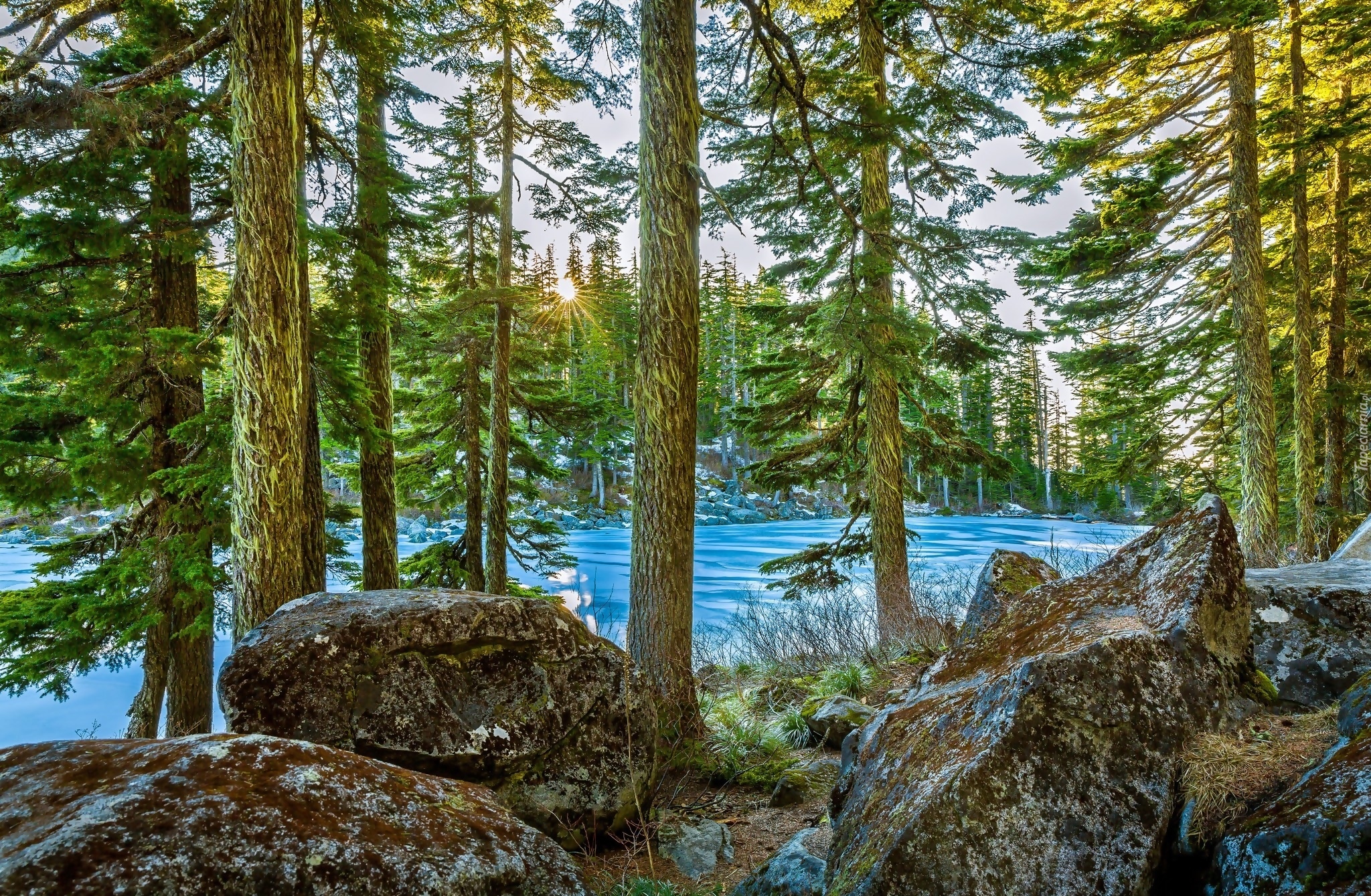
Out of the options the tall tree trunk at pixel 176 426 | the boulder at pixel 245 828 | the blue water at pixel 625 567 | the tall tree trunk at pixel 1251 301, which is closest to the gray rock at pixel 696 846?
the blue water at pixel 625 567

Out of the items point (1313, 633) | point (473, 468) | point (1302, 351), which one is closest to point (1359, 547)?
point (1313, 633)

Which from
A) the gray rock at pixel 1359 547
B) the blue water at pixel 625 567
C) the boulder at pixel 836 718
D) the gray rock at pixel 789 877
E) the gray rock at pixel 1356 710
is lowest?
the blue water at pixel 625 567

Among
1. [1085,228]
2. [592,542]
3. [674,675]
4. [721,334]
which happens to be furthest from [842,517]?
[674,675]

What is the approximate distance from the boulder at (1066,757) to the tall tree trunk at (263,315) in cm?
449

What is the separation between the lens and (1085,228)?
1092cm

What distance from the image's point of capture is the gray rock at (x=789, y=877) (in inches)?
104

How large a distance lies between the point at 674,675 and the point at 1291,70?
1439 cm

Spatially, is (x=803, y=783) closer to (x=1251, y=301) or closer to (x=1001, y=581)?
(x=1001, y=581)

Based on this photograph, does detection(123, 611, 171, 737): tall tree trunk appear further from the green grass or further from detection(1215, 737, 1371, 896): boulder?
detection(1215, 737, 1371, 896): boulder

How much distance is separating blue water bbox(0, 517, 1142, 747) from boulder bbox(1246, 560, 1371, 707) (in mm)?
3337

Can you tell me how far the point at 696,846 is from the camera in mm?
3717

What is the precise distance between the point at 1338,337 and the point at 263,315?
57.5 ft

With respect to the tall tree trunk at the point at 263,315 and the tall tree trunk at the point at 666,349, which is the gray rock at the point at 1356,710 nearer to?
the tall tree trunk at the point at 666,349

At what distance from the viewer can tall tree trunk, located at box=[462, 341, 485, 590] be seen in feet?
35.2
